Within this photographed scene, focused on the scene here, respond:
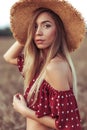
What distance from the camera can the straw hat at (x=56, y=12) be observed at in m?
3.62

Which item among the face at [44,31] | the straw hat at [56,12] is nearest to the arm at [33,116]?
the face at [44,31]

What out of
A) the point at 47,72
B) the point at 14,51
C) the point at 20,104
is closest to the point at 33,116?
the point at 20,104

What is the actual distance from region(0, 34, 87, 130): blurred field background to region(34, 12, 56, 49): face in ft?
13.8

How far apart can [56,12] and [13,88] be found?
8.60m

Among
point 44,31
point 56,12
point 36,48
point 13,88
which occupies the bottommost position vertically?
point 13,88

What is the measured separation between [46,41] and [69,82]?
292 millimetres

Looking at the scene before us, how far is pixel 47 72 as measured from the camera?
11.5 ft

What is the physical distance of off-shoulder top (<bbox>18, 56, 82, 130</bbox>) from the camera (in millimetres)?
3475

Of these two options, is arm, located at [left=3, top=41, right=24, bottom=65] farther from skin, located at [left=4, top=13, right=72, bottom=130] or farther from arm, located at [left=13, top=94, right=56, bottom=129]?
arm, located at [left=13, top=94, right=56, bottom=129]

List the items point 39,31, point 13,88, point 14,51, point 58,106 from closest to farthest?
point 58,106 < point 39,31 < point 14,51 < point 13,88

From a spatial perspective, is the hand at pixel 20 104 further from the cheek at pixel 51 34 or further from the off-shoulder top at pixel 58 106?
the cheek at pixel 51 34

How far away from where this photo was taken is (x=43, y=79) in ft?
11.6

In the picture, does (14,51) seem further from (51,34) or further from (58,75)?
(58,75)

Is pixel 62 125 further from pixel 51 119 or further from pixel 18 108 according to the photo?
pixel 18 108
